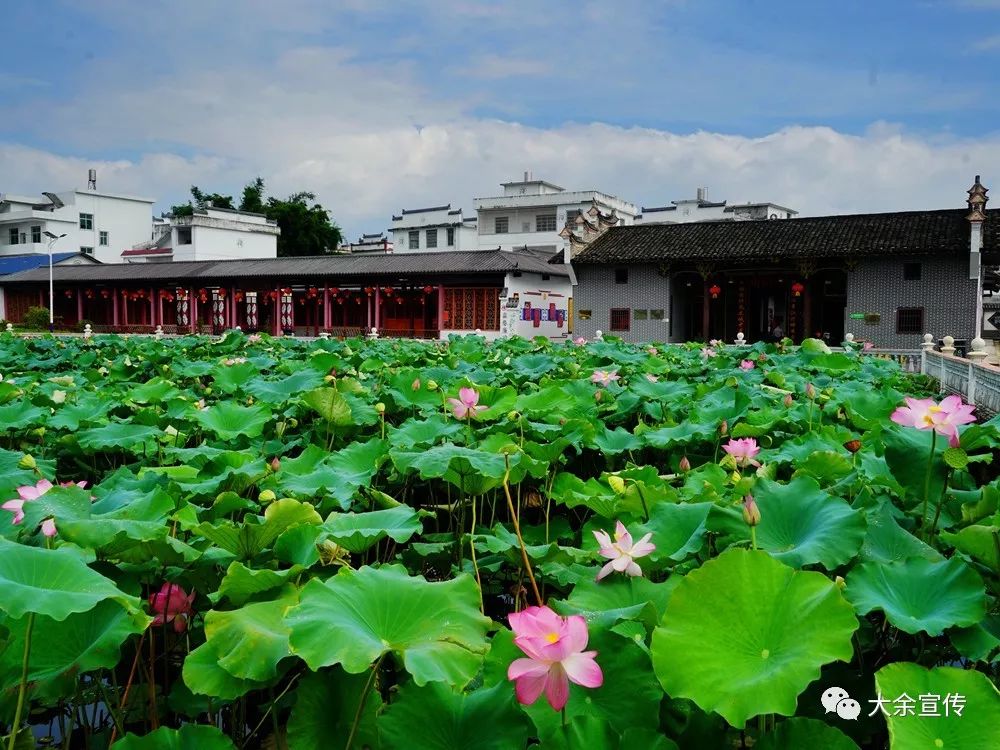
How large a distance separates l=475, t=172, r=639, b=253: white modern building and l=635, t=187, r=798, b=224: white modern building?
2.78 m

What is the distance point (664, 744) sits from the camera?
969mm

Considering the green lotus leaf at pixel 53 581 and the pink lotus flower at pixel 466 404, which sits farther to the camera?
the pink lotus flower at pixel 466 404

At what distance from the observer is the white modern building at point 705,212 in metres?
41.4

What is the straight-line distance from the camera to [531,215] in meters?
40.4

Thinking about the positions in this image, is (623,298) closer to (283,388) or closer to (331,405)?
(283,388)

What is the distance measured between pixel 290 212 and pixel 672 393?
44.6m

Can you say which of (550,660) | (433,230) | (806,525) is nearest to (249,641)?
(550,660)

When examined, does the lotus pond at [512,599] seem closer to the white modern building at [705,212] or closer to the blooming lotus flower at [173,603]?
the blooming lotus flower at [173,603]

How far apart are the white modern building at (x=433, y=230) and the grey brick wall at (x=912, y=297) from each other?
2352 centimetres

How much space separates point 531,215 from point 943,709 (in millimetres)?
40296

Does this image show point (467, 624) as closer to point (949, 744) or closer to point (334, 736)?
point (334, 736)

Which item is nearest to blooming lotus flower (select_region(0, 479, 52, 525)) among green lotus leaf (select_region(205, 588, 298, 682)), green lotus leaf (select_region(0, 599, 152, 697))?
green lotus leaf (select_region(0, 599, 152, 697))
